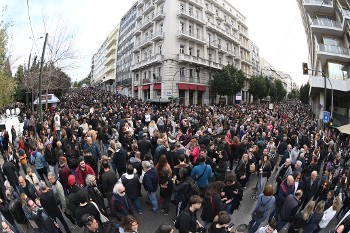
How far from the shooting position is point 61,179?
6328 mm

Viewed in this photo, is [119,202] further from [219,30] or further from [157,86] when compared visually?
[219,30]

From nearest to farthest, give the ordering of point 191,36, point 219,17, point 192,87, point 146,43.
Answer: point 191,36 < point 192,87 < point 146,43 < point 219,17

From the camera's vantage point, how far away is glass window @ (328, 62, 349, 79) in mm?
25070

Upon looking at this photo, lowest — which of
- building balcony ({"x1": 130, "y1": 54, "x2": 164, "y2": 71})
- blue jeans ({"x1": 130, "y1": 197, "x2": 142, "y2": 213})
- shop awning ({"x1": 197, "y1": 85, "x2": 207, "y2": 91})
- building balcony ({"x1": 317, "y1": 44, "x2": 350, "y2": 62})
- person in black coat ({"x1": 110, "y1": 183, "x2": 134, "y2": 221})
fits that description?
blue jeans ({"x1": 130, "y1": 197, "x2": 142, "y2": 213})

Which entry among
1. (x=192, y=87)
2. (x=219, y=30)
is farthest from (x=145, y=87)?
(x=219, y=30)

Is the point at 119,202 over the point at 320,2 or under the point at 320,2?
under

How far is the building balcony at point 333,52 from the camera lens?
24.3 metres

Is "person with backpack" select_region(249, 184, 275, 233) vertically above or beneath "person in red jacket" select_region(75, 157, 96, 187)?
beneath

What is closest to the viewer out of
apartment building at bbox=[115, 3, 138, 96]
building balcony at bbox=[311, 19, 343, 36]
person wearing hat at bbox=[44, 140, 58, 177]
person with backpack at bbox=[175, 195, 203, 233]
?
person with backpack at bbox=[175, 195, 203, 233]

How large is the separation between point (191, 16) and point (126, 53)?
28.2m

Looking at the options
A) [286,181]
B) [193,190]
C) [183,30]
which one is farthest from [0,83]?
[183,30]

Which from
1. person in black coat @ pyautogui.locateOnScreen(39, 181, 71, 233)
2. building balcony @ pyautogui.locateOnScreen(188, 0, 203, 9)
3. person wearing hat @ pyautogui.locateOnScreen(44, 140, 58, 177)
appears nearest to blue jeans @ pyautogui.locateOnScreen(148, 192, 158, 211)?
person in black coat @ pyautogui.locateOnScreen(39, 181, 71, 233)

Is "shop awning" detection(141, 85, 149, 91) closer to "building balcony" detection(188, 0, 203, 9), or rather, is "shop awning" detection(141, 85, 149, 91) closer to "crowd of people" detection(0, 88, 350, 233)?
"building balcony" detection(188, 0, 203, 9)

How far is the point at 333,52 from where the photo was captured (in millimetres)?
24672
